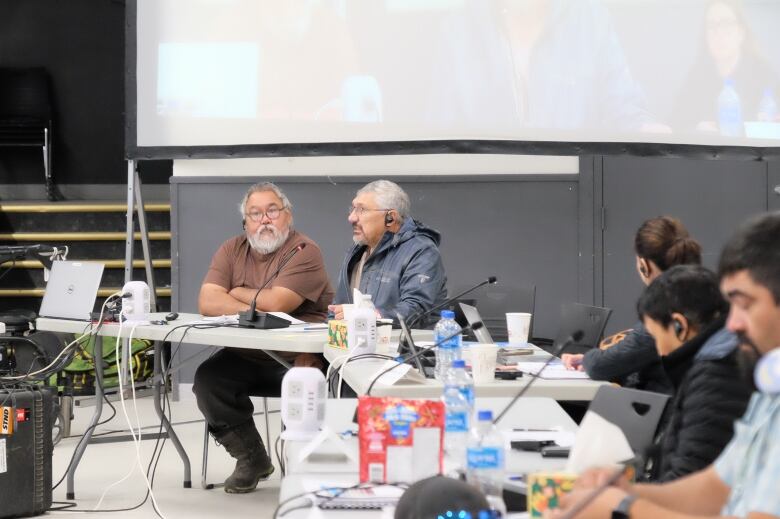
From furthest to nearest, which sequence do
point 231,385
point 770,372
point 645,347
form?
point 231,385 → point 645,347 → point 770,372

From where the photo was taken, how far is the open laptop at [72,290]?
448cm

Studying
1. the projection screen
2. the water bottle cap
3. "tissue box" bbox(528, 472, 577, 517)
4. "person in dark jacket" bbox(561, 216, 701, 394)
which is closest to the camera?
"tissue box" bbox(528, 472, 577, 517)

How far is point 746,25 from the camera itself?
245 inches

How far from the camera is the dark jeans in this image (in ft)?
14.7

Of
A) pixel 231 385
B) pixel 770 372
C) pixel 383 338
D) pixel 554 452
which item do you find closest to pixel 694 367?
pixel 554 452

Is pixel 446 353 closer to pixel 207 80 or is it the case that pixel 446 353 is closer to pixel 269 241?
pixel 269 241

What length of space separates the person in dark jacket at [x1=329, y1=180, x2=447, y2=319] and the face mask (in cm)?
306

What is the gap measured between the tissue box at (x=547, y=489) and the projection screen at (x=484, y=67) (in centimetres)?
472

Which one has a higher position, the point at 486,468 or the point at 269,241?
the point at 269,241

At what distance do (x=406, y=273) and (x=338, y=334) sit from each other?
0.85 metres

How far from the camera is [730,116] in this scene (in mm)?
6289

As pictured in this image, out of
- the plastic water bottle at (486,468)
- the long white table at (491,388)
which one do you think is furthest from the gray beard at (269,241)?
the plastic water bottle at (486,468)

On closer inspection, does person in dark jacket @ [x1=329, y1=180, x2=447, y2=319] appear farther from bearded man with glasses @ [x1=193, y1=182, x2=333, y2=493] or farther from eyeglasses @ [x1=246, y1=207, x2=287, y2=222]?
eyeglasses @ [x1=246, y1=207, x2=287, y2=222]

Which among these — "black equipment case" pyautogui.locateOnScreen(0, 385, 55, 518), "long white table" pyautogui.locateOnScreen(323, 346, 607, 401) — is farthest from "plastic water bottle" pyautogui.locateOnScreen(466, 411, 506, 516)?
"black equipment case" pyautogui.locateOnScreen(0, 385, 55, 518)
